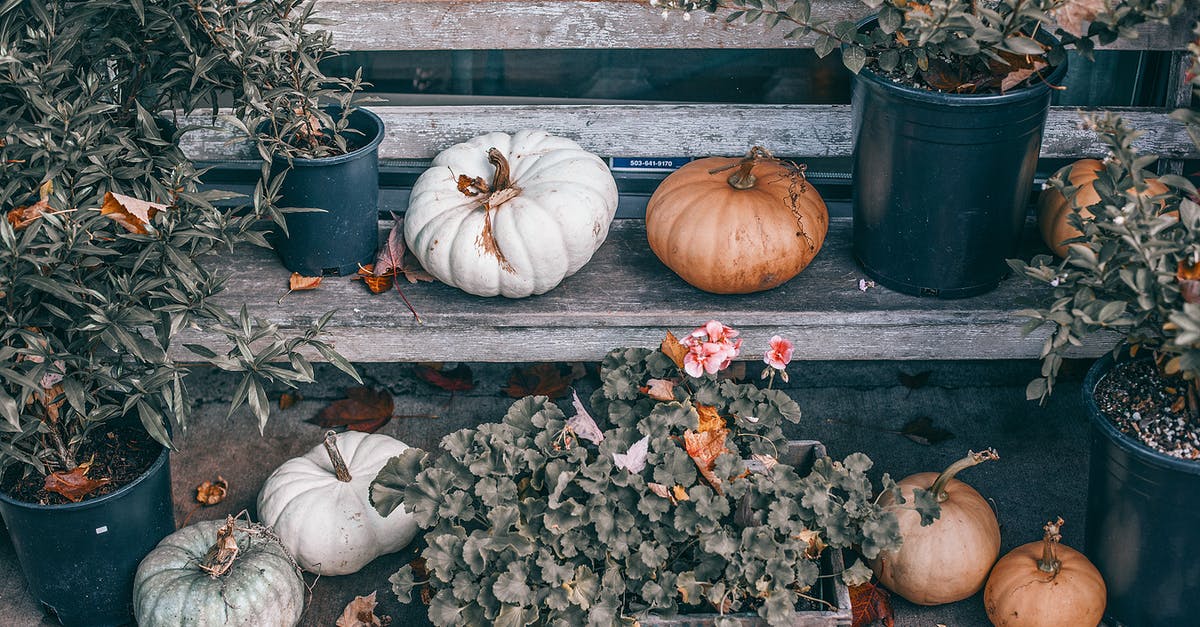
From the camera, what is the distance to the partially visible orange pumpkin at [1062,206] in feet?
9.30

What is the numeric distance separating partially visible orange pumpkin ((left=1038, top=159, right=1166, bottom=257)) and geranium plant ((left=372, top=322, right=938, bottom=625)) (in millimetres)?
859

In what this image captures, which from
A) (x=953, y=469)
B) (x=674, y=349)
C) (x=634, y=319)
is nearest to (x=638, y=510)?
(x=674, y=349)

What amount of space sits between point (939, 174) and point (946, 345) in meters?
0.46

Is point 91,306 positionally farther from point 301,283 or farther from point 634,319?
point 634,319

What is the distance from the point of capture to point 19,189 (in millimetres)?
2344

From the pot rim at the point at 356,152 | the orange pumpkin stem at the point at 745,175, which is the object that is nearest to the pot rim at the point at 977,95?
the orange pumpkin stem at the point at 745,175

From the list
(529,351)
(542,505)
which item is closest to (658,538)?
(542,505)

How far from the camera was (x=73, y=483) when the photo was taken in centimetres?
247

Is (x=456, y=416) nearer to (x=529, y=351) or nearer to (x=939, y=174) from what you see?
(x=529, y=351)

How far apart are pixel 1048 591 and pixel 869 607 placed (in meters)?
0.39

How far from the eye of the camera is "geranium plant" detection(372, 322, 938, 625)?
229 centimetres

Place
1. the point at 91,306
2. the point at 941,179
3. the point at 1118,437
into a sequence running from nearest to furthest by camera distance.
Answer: the point at 91,306 → the point at 1118,437 → the point at 941,179

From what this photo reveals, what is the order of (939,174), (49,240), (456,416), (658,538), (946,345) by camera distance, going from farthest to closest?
(456,416), (946,345), (939,174), (658,538), (49,240)

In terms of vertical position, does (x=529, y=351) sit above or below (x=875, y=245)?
below
